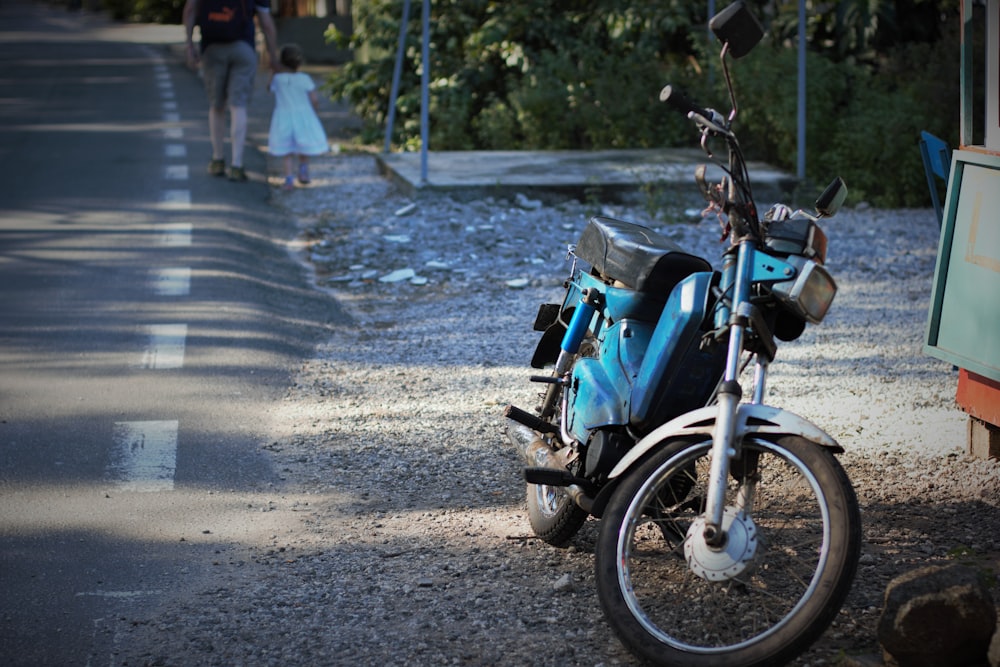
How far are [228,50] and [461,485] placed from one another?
7473 millimetres

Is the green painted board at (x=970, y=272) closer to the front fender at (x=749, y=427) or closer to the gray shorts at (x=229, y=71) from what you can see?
the front fender at (x=749, y=427)

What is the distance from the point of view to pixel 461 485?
4703mm

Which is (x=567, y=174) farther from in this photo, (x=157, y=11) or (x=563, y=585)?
(x=157, y=11)

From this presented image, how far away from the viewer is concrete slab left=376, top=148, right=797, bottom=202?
1062 cm

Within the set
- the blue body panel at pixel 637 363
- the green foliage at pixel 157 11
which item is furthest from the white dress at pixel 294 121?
the green foliage at pixel 157 11

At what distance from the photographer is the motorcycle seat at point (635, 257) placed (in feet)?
12.3

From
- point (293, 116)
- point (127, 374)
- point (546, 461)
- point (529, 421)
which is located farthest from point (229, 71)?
point (546, 461)

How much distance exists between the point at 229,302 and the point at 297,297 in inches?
20.9

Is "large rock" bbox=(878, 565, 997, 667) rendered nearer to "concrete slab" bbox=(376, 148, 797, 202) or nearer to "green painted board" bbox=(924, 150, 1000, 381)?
"green painted board" bbox=(924, 150, 1000, 381)

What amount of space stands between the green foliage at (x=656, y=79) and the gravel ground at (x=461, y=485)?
2798mm

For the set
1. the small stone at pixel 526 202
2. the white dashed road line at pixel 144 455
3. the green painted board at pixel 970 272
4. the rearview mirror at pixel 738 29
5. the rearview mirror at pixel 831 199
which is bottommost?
the white dashed road line at pixel 144 455

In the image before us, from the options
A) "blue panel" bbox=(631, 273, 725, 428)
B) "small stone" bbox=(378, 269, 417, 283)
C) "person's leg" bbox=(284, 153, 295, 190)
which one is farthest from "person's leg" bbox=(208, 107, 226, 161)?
"blue panel" bbox=(631, 273, 725, 428)

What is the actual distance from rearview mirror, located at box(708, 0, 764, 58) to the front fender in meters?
1.01

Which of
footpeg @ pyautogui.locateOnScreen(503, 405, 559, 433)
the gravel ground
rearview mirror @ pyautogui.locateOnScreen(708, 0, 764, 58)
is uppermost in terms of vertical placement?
rearview mirror @ pyautogui.locateOnScreen(708, 0, 764, 58)
